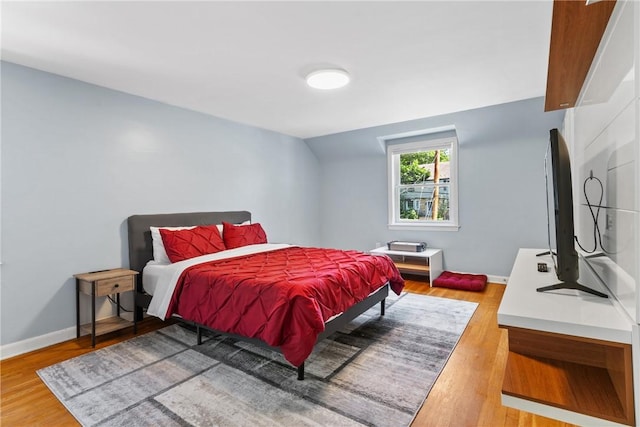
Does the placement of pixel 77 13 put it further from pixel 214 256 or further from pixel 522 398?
pixel 522 398

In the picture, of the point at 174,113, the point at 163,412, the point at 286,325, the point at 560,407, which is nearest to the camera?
the point at 560,407

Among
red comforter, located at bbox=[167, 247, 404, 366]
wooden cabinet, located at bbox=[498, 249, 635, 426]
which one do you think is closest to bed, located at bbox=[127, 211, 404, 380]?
red comforter, located at bbox=[167, 247, 404, 366]

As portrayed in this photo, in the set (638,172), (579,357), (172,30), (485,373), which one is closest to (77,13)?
(172,30)

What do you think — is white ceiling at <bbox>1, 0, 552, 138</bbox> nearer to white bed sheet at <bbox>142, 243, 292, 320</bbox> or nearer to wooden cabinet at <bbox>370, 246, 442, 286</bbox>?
white bed sheet at <bbox>142, 243, 292, 320</bbox>

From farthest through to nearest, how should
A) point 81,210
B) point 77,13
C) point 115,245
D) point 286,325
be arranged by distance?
point 115,245 < point 81,210 < point 286,325 < point 77,13

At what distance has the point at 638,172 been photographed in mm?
881

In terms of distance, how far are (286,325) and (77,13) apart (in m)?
2.32

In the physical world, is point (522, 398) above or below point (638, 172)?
below

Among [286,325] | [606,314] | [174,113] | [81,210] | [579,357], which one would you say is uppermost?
[174,113]

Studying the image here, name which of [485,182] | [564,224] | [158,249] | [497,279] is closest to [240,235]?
[158,249]

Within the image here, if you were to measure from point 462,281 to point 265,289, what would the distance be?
3.10 meters

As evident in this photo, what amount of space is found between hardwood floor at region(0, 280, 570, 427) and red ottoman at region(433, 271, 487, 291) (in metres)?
1.15

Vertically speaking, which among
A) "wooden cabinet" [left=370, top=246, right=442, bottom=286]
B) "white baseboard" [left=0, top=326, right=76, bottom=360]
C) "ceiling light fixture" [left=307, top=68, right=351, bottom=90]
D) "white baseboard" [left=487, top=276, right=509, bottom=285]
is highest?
"ceiling light fixture" [left=307, top=68, right=351, bottom=90]

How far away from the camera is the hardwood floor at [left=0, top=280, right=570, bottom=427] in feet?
5.59
